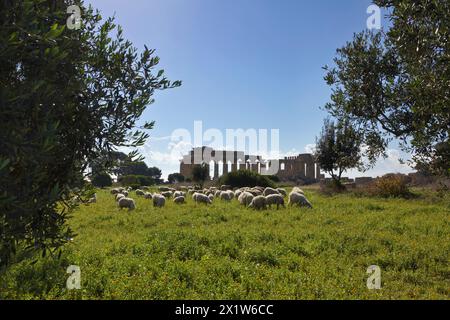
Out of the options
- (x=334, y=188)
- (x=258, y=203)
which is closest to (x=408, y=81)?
(x=258, y=203)

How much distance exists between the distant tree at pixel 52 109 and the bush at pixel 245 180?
148ft

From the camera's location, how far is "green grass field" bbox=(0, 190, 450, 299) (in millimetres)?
9242

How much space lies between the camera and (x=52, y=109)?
595 cm

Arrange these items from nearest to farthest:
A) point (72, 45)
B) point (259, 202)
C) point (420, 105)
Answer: point (72, 45), point (420, 105), point (259, 202)

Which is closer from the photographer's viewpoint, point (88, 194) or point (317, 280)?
point (88, 194)

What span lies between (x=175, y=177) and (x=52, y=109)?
87277mm

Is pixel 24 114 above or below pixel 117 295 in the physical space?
above

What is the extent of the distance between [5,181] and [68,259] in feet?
25.5

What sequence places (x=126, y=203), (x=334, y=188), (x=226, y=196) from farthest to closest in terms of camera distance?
1. (x=334, y=188)
2. (x=226, y=196)
3. (x=126, y=203)

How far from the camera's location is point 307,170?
89.6 m

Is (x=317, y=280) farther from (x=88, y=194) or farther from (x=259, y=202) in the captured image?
(x=259, y=202)

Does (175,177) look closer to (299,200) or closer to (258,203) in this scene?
(299,200)

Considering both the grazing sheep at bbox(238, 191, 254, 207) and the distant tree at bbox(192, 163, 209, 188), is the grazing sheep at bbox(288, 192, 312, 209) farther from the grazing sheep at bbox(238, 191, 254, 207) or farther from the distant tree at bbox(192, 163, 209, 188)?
the distant tree at bbox(192, 163, 209, 188)
